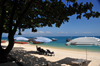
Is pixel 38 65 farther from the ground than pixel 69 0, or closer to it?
closer to it

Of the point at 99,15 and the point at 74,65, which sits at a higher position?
the point at 99,15

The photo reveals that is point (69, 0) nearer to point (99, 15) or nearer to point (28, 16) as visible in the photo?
point (99, 15)

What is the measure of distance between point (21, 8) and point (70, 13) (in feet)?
14.2

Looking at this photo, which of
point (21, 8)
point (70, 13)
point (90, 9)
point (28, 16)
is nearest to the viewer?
point (90, 9)

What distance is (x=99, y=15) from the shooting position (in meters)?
5.69

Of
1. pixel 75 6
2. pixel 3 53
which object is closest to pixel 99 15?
pixel 75 6

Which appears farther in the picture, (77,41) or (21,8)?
(21,8)

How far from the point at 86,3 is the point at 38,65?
5349 millimetres

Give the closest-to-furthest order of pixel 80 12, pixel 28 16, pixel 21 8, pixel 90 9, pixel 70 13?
pixel 90 9 < pixel 80 12 < pixel 70 13 < pixel 21 8 < pixel 28 16

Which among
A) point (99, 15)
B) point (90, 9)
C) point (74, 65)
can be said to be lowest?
point (74, 65)

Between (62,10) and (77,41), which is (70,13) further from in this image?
(77,41)

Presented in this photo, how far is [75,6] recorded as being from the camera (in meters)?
5.79

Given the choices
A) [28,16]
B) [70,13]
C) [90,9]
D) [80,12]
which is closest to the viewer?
[90,9]

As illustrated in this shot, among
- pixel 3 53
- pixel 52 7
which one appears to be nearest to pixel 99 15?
pixel 52 7
